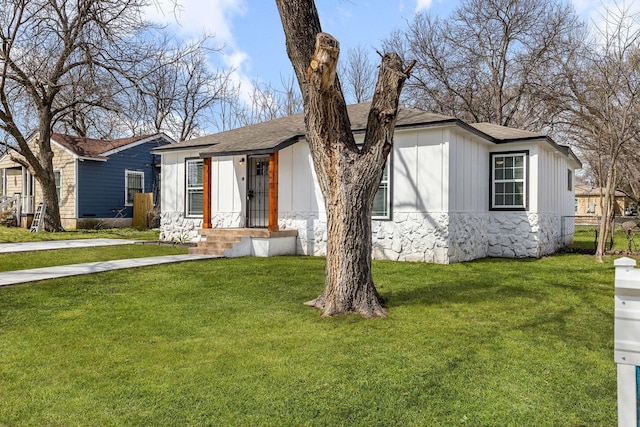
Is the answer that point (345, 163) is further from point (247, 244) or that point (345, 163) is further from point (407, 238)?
point (247, 244)

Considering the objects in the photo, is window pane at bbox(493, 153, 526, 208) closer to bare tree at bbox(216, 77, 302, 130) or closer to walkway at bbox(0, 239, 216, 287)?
walkway at bbox(0, 239, 216, 287)

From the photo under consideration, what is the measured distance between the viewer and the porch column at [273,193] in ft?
34.3

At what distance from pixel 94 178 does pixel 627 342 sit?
20.2 m

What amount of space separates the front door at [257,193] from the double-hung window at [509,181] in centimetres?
549

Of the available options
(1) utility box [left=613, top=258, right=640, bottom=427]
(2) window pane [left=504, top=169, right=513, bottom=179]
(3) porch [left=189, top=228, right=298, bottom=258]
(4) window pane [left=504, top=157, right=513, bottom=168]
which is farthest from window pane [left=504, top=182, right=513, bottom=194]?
(1) utility box [left=613, top=258, right=640, bottom=427]

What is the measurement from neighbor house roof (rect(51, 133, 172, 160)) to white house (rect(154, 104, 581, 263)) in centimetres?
727

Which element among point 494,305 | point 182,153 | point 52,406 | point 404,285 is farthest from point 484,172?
point 52,406

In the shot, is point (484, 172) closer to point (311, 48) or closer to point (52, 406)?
point (311, 48)

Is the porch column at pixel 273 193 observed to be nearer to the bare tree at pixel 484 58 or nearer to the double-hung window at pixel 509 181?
the double-hung window at pixel 509 181

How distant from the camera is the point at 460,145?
984 centimetres

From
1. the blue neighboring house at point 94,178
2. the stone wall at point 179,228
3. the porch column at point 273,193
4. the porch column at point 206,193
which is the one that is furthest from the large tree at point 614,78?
the blue neighboring house at point 94,178

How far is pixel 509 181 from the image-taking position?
11141 mm

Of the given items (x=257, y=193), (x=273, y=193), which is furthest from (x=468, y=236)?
(x=257, y=193)

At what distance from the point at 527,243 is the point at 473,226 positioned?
146cm
